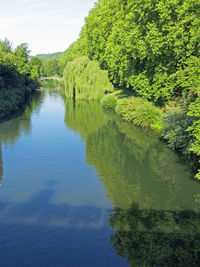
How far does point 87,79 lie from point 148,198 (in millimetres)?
37578

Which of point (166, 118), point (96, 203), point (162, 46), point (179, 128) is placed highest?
point (162, 46)

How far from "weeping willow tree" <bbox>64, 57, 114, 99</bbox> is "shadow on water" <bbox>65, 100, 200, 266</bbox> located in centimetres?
2321

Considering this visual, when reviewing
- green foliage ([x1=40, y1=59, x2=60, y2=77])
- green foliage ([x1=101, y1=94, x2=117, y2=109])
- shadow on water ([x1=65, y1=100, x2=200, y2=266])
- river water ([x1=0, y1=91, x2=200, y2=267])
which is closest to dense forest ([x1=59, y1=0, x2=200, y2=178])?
shadow on water ([x1=65, y1=100, x2=200, y2=266])

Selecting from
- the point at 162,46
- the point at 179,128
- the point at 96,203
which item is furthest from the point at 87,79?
the point at 96,203

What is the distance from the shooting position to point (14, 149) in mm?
23047

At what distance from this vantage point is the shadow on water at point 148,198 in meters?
10.9

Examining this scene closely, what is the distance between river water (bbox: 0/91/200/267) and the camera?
10.7 meters

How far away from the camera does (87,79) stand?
49.8 metres

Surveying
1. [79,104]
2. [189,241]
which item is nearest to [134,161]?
[189,241]

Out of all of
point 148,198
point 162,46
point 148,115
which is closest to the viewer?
point 148,198

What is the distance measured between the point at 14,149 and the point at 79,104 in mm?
25274

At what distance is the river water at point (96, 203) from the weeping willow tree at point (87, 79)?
2469 centimetres

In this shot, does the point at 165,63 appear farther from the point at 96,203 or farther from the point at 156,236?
the point at 156,236

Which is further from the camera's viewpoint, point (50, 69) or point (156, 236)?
point (50, 69)
